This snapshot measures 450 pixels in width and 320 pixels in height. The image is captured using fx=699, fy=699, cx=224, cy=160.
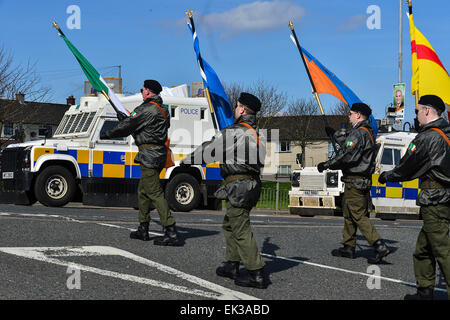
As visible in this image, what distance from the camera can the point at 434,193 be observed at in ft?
19.7

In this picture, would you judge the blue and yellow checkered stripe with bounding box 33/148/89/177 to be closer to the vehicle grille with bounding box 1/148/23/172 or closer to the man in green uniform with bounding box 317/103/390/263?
the vehicle grille with bounding box 1/148/23/172

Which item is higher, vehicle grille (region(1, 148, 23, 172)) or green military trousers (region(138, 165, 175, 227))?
vehicle grille (region(1, 148, 23, 172))

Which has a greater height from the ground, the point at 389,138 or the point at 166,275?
the point at 389,138

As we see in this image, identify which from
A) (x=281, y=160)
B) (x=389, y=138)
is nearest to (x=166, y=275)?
(x=389, y=138)

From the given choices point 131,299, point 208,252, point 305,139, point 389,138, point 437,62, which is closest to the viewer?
point 131,299

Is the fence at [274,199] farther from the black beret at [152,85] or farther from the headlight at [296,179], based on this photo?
the black beret at [152,85]

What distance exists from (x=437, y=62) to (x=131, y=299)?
767 centimetres

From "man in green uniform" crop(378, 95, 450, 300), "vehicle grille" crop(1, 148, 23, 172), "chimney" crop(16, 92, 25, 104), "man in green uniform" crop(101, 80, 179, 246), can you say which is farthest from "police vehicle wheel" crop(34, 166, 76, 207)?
"chimney" crop(16, 92, 25, 104)

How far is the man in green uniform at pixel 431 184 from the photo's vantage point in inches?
234

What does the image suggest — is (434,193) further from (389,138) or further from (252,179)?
(389,138)

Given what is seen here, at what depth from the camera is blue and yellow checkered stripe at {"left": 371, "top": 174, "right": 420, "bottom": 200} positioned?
1878cm

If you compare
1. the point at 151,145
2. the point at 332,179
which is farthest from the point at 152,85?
the point at 332,179

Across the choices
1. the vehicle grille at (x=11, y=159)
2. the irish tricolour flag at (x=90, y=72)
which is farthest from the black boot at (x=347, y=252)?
the vehicle grille at (x=11, y=159)

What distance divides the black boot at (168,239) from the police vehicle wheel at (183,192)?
8.20 meters
